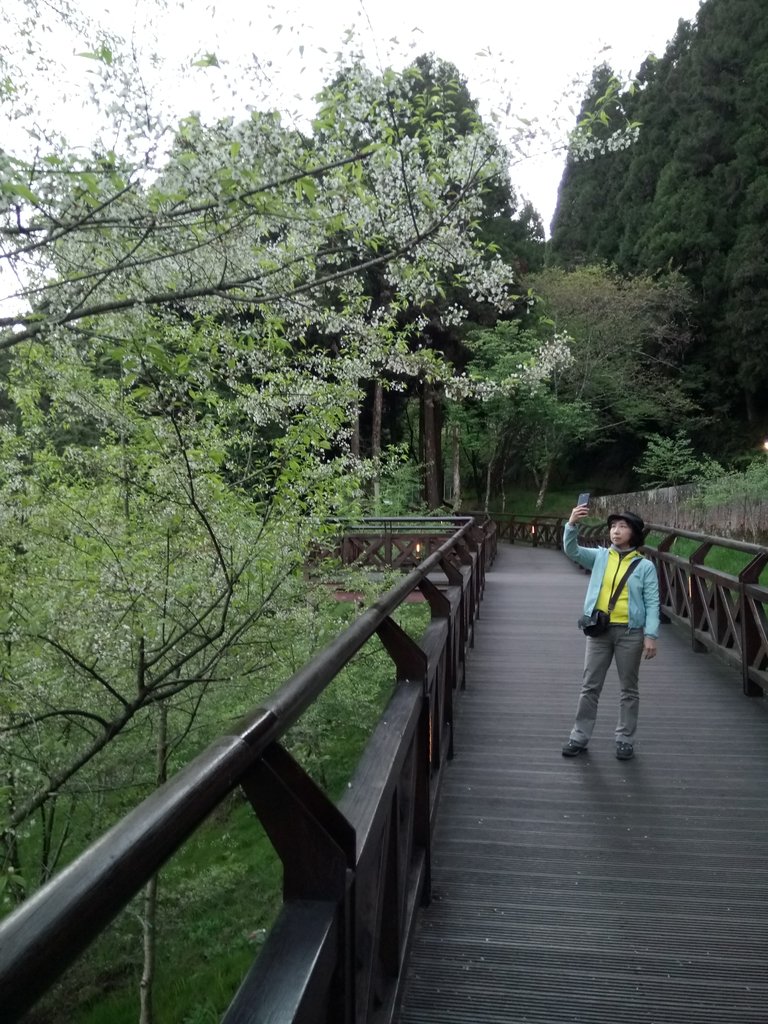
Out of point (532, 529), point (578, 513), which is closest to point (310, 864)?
point (578, 513)

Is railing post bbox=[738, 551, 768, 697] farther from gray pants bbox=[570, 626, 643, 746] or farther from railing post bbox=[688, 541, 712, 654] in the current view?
gray pants bbox=[570, 626, 643, 746]

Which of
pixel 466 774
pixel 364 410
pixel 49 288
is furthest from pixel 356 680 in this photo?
Result: pixel 364 410

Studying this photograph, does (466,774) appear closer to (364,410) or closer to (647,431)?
(364,410)

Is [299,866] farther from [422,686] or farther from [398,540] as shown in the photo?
[398,540]

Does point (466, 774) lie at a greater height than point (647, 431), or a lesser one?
lesser

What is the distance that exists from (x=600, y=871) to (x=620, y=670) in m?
1.63

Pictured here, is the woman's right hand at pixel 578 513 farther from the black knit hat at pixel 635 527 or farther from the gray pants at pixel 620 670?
the gray pants at pixel 620 670

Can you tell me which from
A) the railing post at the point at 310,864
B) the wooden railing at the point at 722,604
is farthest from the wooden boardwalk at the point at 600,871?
the railing post at the point at 310,864

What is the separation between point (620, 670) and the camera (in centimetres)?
489

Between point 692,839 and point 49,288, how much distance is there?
4.37 m

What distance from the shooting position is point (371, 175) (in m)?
5.21

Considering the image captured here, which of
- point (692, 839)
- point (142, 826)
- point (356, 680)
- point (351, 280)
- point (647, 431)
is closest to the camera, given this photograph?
point (142, 826)

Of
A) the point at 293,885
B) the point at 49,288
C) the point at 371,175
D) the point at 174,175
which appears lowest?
→ the point at 293,885

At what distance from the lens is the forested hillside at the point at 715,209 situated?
1120 inches
